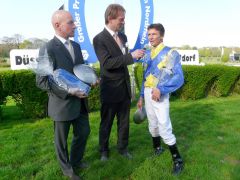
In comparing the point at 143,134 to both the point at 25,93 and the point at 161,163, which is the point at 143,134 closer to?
the point at 161,163

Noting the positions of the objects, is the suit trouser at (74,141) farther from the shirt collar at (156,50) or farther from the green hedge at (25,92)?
the green hedge at (25,92)

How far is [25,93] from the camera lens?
23.0 feet

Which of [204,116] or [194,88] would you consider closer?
[204,116]

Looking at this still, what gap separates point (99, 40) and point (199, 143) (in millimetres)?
2594

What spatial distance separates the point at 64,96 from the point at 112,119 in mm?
1243

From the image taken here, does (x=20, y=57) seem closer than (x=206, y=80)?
Yes

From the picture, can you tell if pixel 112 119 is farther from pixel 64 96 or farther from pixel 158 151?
pixel 64 96

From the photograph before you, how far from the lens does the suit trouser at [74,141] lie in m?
3.63

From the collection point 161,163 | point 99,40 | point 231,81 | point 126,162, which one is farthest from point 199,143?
point 231,81

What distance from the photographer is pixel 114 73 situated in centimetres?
427

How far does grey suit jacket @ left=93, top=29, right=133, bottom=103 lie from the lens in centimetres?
403

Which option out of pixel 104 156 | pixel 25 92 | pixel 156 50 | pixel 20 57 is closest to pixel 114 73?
pixel 156 50

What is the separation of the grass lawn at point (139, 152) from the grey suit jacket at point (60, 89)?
0.94 meters

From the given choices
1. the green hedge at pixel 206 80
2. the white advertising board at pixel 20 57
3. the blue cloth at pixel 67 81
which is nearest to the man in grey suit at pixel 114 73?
the blue cloth at pixel 67 81
